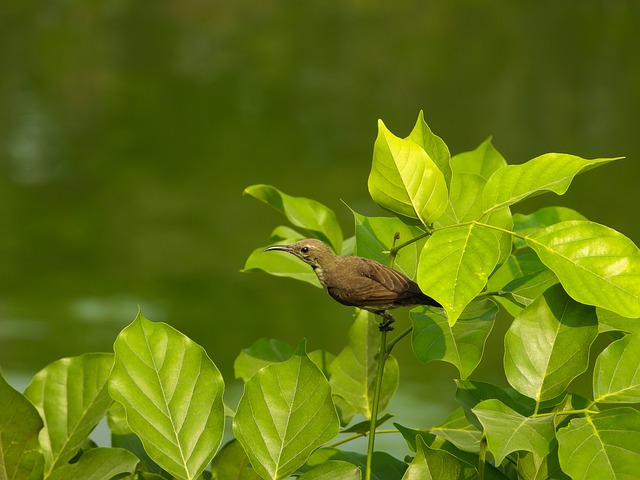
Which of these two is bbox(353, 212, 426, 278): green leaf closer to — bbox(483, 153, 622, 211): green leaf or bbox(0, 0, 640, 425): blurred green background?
bbox(483, 153, 622, 211): green leaf

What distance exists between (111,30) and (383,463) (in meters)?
4.09

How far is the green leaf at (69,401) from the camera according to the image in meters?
0.46

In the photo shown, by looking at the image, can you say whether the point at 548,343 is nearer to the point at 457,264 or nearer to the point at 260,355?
the point at 457,264

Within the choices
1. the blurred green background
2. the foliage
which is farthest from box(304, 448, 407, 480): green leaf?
the blurred green background

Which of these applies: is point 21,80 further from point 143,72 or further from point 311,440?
point 311,440

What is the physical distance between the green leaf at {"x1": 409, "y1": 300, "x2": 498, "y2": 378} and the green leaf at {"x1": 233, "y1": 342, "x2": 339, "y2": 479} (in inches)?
2.3

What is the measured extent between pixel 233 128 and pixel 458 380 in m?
2.87

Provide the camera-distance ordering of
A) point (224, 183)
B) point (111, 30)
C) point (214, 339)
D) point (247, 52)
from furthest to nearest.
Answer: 1. point (111, 30)
2. point (247, 52)
3. point (224, 183)
4. point (214, 339)

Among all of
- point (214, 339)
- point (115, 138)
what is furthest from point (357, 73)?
point (214, 339)

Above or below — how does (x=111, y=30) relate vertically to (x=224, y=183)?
above

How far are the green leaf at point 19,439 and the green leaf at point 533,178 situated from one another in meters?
0.22

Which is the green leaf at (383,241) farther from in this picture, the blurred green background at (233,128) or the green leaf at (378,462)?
the blurred green background at (233,128)

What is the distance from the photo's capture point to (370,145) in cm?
287

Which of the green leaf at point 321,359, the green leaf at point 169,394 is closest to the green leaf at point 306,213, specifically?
the green leaf at point 321,359
